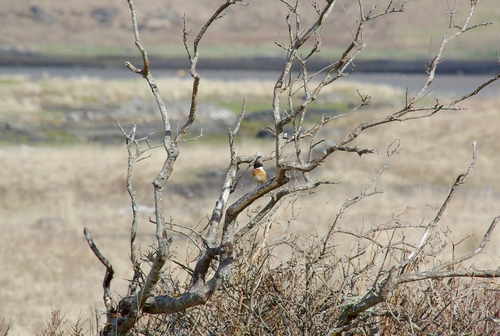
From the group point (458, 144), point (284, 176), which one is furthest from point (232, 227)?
point (458, 144)

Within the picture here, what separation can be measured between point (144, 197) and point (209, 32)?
386 feet

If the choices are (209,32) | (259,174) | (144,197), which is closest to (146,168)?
(144,197)

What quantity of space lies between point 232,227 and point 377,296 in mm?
905

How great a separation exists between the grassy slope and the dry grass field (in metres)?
73.5

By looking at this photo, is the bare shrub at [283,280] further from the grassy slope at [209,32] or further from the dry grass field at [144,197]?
the grassy slope at [209,32]

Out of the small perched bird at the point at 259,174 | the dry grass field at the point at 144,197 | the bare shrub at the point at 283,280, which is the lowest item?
the bare shrub at the point at 283,280

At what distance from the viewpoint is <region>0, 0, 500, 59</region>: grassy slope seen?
11025cm

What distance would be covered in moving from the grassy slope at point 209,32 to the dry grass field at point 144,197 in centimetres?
7348

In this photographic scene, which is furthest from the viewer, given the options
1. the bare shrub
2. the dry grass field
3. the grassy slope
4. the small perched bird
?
the grassy slope

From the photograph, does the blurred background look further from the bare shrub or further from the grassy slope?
the grassy slope

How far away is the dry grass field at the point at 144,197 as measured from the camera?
11.5 meters

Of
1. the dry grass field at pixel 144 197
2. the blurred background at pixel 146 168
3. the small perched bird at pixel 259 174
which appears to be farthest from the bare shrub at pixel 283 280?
the dry grass field at pixel 144 197

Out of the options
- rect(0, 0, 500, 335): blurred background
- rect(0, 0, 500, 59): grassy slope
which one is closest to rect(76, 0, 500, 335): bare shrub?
rect(0, 0, 500, 335): blurred background

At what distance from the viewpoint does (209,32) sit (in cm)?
13350
